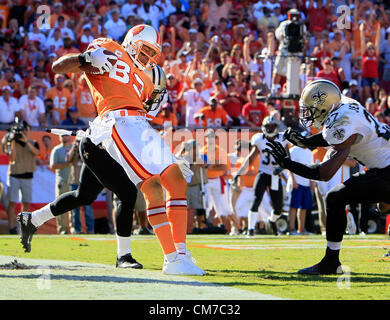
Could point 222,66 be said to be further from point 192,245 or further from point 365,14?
point 192,245

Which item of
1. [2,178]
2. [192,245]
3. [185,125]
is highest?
[185,125]

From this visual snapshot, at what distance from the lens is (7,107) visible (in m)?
14.7

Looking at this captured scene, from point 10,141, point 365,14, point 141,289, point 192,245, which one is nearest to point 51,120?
point 10,141

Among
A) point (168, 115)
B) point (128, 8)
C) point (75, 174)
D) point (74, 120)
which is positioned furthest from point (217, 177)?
point (128, 8)

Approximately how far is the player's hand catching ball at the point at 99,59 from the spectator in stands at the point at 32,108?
8.68 meters

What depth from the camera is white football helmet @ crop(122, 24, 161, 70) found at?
6746 mm

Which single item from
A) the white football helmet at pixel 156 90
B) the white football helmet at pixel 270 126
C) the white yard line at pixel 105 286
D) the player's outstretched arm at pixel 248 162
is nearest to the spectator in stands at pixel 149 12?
the player's outstretched arm at pixel 248 162

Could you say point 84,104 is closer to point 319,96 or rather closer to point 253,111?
point 253,111

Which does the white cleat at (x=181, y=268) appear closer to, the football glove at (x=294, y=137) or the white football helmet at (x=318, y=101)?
the football glove at (x=294, y=137)

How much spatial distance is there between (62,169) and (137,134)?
7576 mm

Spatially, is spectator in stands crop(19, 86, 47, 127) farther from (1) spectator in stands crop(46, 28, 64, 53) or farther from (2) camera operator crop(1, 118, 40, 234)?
(1) spectator in stands crop(46, 28, 64, 53)

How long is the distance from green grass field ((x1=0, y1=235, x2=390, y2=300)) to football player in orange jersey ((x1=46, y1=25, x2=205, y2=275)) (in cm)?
38

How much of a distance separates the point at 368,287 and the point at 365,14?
14.0 metres

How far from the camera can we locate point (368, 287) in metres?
5.61
